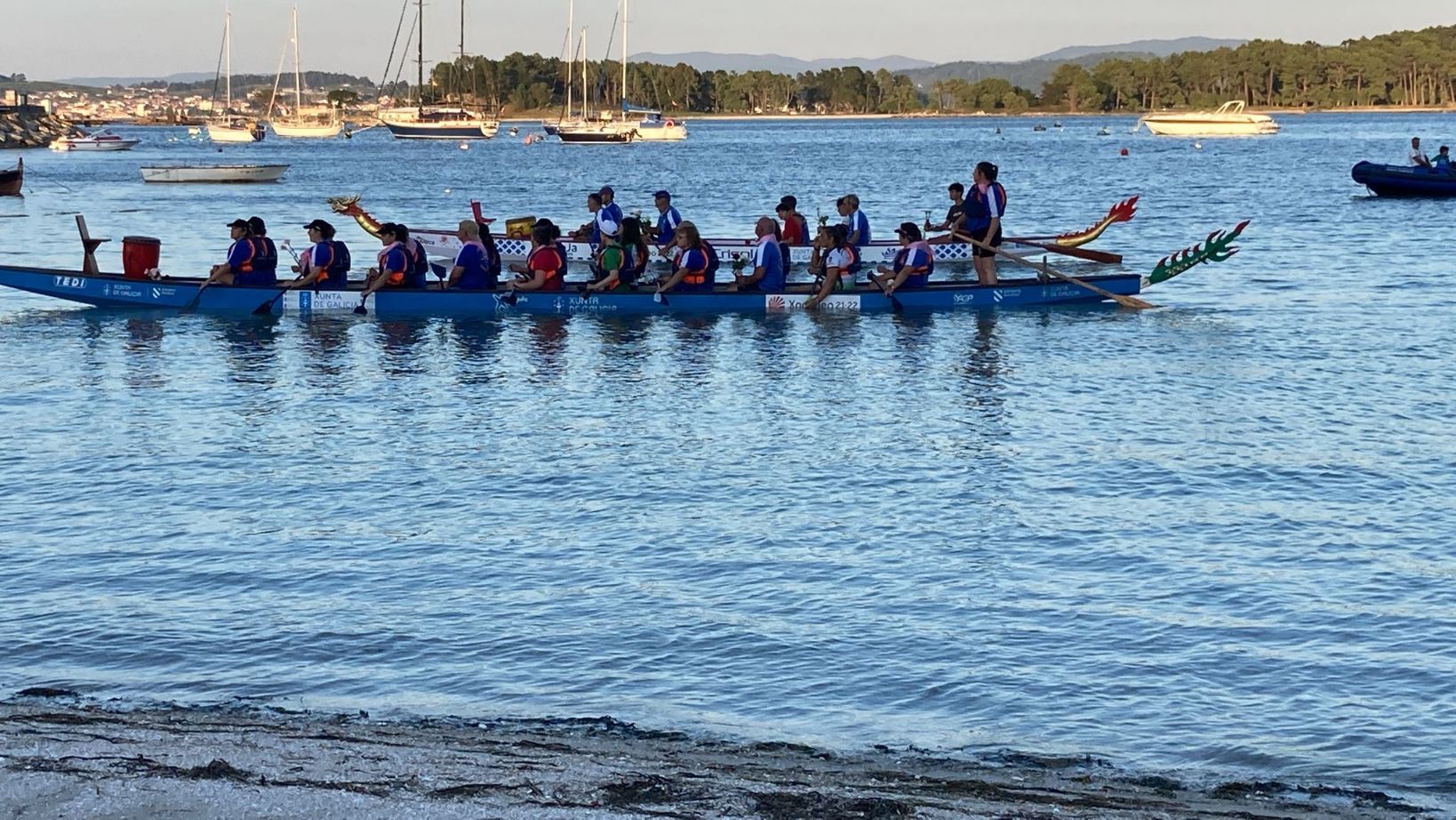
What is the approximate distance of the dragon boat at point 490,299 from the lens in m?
25.4

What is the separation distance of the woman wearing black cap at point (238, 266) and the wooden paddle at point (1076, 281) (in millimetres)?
10583

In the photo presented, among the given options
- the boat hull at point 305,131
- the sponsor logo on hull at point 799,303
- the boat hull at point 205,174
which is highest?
the boat hull at point 305,131

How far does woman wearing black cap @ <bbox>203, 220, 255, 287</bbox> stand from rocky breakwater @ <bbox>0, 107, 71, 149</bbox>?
354 ft

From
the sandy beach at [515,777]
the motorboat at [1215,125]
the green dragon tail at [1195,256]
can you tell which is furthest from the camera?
the motorboat at [1215,125]

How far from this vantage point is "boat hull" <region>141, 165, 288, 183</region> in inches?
2908

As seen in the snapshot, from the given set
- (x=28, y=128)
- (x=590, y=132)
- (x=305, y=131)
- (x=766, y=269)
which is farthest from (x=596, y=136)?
(x=766, y=269)

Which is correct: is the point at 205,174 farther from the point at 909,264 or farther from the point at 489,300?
the point at 909,264

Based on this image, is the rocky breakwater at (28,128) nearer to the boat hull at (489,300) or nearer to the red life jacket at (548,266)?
the boat hull at (489,300)

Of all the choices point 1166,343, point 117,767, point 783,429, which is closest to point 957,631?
point 117,767

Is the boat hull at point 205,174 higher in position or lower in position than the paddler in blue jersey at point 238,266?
higher

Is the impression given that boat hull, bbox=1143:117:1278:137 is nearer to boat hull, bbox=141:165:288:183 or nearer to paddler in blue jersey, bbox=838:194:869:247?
boat hull, bbox=141:165:288:183

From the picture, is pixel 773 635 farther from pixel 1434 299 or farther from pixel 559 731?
pixel 1434 299

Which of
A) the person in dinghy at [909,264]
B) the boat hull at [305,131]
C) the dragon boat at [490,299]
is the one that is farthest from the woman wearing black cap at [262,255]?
the boat hull at [305,131]

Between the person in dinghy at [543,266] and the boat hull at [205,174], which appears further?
the boat hull at [205,174]
